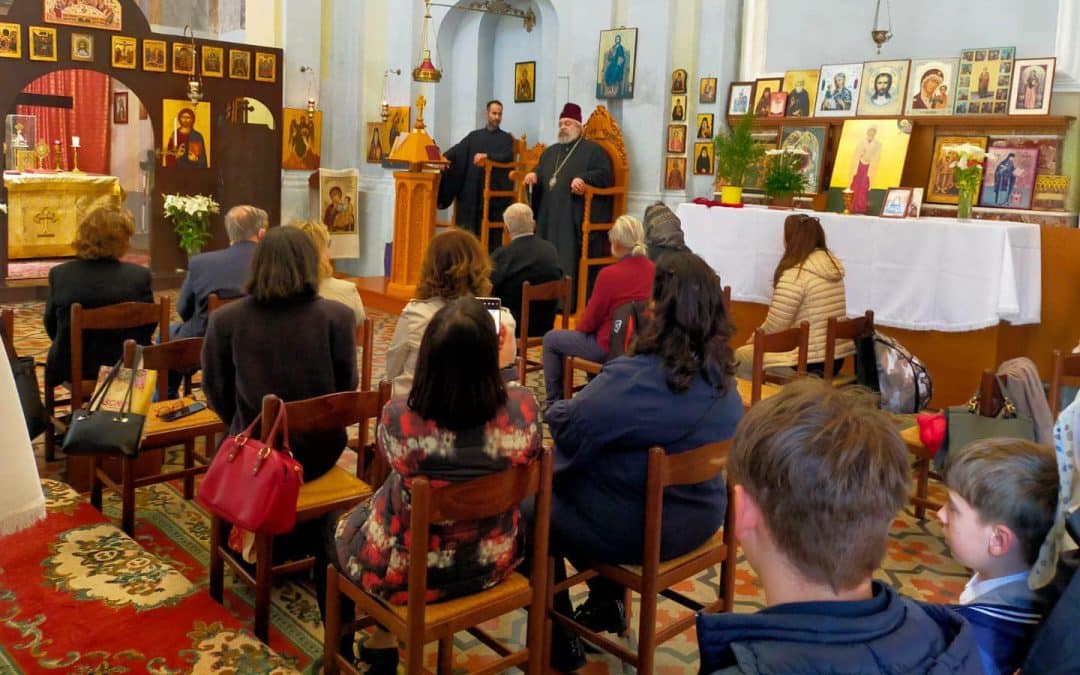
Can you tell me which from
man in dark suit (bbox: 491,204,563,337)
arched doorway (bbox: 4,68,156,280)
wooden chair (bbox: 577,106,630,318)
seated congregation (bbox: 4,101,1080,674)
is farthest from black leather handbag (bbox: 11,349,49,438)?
arched doorway (bbox: 4,68,156,280)

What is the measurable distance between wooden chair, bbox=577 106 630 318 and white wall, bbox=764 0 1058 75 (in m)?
1.60

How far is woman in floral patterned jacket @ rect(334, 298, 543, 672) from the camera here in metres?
2.63

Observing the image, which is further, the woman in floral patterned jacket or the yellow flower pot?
the yellow flower pot

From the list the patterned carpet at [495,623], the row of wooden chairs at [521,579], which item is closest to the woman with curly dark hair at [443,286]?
the patterned carpet at [495,623]

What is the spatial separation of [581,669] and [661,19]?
7.54 metres

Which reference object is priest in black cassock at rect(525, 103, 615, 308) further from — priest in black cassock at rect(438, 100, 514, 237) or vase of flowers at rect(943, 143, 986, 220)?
vase of flowers at rect(943, 143, 986, 220)

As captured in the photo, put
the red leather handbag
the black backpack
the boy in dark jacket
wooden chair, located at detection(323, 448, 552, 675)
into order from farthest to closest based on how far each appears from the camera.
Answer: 1. the black backpack
2. the red leather handbag
3. wooden chair, located at detection(323, 448, 552, 675)
4. the boy in dark jacket

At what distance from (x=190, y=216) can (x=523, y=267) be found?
5789mm

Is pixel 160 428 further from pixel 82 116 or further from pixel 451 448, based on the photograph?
pixel 82 116

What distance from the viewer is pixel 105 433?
3.83 meters

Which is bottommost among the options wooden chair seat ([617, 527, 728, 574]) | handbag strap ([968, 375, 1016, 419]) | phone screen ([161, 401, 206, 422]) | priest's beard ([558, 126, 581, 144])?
wooden chair seat ([617, 527, 728, 574])

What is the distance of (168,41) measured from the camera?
11000mm

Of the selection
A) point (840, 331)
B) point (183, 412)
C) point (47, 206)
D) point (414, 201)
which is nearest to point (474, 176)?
point (414, 201)

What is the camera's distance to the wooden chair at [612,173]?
955cm
